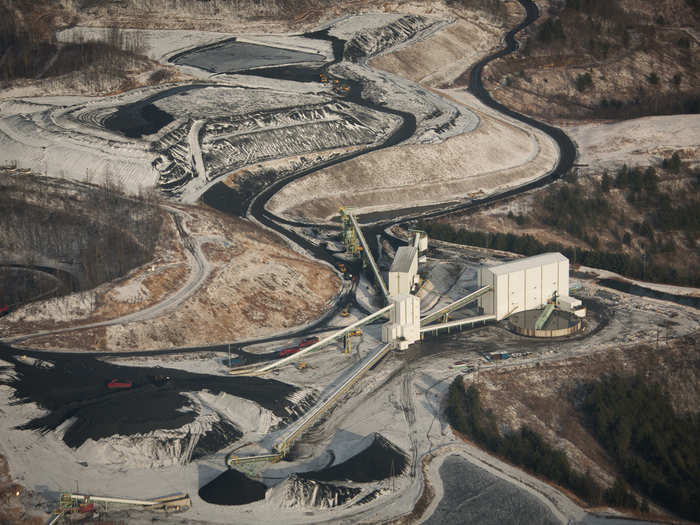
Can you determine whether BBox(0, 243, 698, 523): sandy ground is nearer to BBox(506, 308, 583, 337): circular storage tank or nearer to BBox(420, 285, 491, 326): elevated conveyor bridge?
BBox(506, 308, 583, 337): circular storage tank

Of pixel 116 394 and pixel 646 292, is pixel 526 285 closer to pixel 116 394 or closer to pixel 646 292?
pixel 646 292

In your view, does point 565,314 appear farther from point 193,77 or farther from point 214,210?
point 193,77

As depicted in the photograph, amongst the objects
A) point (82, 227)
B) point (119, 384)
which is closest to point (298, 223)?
point (82, 227)

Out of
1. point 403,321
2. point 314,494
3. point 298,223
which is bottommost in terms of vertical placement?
point 298,223

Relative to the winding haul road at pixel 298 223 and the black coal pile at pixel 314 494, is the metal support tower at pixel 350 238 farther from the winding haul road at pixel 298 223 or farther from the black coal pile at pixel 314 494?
the black coal pile at pixel 314 494

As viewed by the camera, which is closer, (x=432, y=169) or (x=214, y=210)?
(x=214, y=210)

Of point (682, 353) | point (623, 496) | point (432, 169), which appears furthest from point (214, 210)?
point (623, 496)

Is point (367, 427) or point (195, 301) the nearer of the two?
point (367, 427)

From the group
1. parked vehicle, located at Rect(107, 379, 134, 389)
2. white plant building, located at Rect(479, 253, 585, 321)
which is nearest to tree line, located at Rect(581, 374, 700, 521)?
white plant building, located at Rect(479, 253, 585, 321)
